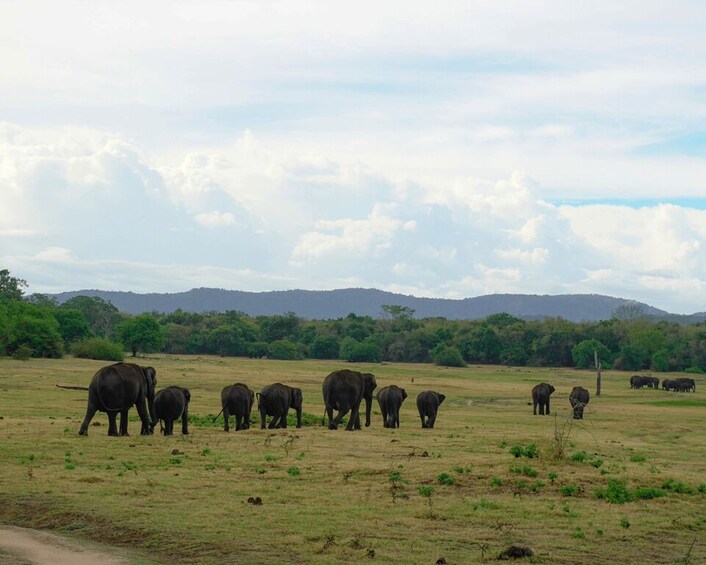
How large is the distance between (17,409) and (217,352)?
92.7 m

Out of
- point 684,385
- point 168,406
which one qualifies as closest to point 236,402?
point 168,406

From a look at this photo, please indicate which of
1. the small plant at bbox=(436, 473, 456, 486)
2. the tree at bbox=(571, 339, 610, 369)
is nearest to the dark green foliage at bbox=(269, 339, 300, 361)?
the tree at bbox=(571, 339, 610, 369)

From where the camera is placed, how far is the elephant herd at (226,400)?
1069 inches

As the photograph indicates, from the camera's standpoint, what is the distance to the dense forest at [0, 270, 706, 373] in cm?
11225

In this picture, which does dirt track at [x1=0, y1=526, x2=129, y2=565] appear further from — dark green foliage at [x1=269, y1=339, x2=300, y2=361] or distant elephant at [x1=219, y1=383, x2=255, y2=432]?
dark green foliage at [x1=269, y1=339, x2=300, y2=361]

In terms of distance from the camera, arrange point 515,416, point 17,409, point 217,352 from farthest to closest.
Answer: point 217,352 → point 515,416 → point 17,409

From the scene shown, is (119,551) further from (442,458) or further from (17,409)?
(17,409)

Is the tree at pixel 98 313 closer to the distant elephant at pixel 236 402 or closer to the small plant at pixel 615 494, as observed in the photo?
the distant elephant at pixel 236 402

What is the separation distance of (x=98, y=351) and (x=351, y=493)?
69.7 m

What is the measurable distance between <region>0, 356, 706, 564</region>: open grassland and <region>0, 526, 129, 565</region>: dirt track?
50 centimetres

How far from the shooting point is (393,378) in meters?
80.6

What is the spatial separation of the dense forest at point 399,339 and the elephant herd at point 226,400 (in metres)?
63.9

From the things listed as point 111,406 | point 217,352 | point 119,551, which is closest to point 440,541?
point 119,551

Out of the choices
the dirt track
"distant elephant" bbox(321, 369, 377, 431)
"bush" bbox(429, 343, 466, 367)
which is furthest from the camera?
"bush" bbox(429, 343, 466, 367)
